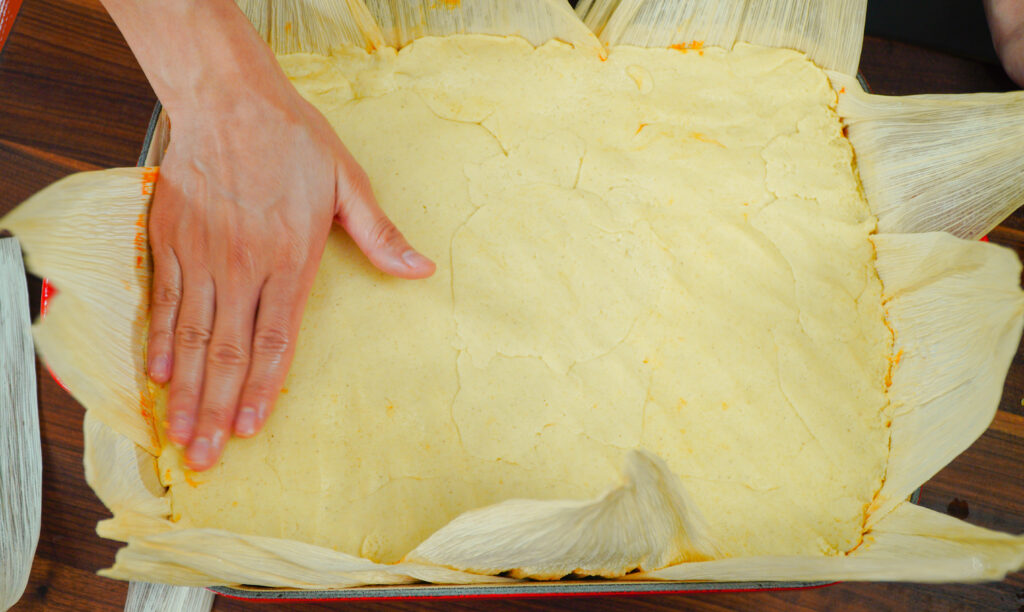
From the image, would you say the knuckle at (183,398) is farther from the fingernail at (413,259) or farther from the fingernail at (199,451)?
the fingernail at (413,259)

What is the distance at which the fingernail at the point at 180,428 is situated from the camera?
0.63 m

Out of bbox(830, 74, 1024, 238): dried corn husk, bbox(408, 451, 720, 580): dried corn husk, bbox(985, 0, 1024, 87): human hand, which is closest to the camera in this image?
bbox(408, 451, 720, 580): dried corn husk

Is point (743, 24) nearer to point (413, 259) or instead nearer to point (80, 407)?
point (413, 259)

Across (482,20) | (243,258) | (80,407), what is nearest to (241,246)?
(243,258)

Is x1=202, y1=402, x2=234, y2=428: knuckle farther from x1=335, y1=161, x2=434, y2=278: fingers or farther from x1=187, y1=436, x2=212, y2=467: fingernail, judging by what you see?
x1=335, y1=161, x2=434, y2=278: fingers

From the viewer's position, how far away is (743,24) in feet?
2.69

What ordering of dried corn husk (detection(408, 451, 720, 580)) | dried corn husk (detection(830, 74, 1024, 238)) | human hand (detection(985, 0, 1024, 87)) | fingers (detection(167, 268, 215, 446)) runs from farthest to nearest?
human hand (detection(985, 0, 1024, 87))
dried corn husk (detection(830, 74, 1024, 238))
fingers (detection(167, 268, 215, 446))
dried corn husk (detection(408, 451, 720, 580))

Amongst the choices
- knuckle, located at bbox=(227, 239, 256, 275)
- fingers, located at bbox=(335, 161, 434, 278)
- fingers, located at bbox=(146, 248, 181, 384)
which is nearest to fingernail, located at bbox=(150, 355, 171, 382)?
fingers, located at bbox=(146, 248, 181, 384)

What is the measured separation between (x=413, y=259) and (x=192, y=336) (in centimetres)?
23

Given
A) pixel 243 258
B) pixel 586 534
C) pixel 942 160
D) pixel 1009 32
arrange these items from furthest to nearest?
pixel 1009 32, pixel 942 160, pixel 243 258, pixel 586 534

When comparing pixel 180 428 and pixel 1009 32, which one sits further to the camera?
pixel 1009 32

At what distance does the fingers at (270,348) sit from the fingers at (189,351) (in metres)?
0.05

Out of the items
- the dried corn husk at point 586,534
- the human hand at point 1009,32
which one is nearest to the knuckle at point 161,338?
the dried corn husk at point 586,534

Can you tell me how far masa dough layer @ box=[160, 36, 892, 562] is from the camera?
0.66 meters
